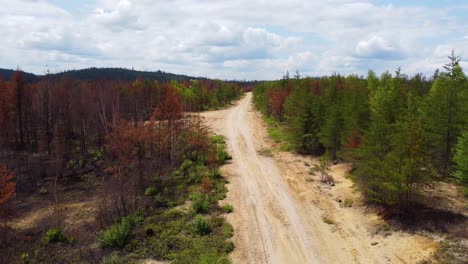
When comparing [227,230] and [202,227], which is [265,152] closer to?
[227,230]

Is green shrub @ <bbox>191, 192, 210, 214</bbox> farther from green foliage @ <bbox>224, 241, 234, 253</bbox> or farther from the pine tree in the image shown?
the pine tree

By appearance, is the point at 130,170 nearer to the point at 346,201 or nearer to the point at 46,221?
the point at 46,221

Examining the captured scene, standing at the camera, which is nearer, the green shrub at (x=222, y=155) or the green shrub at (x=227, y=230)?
the green shrub at (x=227, y=230)

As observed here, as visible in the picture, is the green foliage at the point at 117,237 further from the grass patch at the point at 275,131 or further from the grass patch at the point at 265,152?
the grass patch at the point at 275,131

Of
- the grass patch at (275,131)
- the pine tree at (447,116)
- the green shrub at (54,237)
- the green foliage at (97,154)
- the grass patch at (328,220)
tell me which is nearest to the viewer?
the grass patch at (328,220)

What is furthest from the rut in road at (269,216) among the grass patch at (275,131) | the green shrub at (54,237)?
the green shrub at (54,237)

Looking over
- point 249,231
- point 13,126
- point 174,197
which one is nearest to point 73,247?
point 174,197

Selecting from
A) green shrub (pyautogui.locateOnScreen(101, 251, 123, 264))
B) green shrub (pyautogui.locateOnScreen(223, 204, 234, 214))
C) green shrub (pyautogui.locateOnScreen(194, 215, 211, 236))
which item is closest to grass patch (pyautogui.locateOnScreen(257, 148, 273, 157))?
green shrub (pyautogui.locateOnScreen(223, 204, 234, 214))

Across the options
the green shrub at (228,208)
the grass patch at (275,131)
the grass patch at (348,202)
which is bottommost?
the green shrub at (228,208)

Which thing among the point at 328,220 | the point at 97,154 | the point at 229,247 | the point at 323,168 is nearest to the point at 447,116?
the point at 323,168
